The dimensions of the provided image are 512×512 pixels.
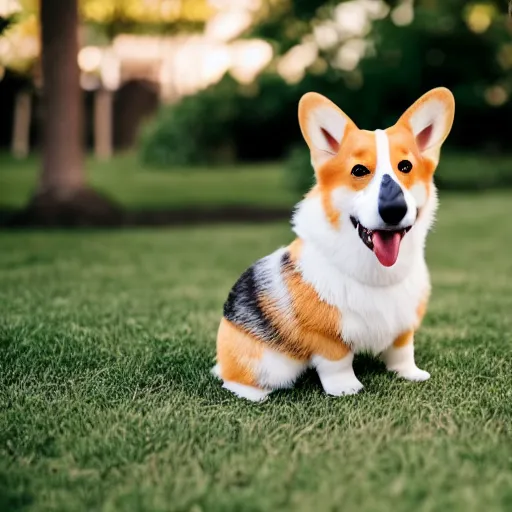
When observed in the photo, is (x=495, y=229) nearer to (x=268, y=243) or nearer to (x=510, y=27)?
(x=268, y=243)

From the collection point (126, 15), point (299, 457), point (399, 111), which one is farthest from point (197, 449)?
point (126, 15)

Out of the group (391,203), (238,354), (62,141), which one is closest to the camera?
(391,203)

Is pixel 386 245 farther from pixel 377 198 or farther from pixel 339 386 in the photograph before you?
pixel 339 386

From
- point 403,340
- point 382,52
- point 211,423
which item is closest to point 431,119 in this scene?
point 403,340

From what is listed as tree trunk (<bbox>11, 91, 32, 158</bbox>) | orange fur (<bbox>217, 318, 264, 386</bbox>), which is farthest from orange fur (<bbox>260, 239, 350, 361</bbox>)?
tree trunk (<bbox>11, 91, 32, 158</bbox>)

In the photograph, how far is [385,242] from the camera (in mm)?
2623

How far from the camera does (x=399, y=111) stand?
12016mm

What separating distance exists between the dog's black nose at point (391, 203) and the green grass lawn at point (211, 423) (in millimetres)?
760

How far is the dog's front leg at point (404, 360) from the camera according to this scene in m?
3.08

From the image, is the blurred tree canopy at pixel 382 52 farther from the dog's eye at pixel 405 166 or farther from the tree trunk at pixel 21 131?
the tree trunk at pixel 21 131

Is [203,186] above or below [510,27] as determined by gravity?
below

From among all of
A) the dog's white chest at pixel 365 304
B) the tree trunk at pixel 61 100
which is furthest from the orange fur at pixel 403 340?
the tree trunk at pixel 61 100

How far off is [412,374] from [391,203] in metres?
0.97

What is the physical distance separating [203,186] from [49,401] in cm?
1211
